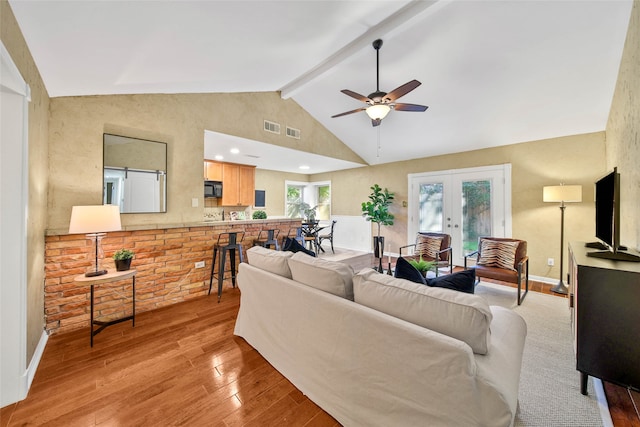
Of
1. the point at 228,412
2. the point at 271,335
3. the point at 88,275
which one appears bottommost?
the point at 228,412

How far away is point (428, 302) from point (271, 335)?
130 cm

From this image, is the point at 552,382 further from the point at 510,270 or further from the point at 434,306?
the point at 510,270

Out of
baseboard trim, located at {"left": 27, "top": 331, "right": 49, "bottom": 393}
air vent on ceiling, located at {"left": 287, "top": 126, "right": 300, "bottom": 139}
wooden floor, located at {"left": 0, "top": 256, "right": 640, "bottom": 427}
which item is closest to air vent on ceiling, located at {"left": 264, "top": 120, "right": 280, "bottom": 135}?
air vent on ceiling, located at {"left": 287, "top": 126, "right": 300, "bottom": 139}

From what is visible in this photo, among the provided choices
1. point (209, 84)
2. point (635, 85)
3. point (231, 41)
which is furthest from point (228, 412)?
point (635, 85)

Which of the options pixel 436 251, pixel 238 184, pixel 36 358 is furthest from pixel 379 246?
pixel 36 358

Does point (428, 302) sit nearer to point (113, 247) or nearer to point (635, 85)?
point (635, 85)

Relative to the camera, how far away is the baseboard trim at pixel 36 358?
5.86ft

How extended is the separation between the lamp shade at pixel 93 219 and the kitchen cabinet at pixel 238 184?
12.3ft

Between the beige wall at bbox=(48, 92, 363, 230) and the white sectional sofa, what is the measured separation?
234 cm

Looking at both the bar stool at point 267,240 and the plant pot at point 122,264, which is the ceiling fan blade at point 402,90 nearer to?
the bar stool at point 267,240

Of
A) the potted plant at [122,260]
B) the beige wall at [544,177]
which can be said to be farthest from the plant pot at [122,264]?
the beige wall at [544,177]

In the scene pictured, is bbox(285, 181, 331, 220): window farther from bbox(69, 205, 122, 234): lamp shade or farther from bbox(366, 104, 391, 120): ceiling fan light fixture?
bbox(69, 205, 122, 234): lamp shade

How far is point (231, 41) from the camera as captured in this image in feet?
7.37

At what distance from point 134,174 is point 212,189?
2767 mm
